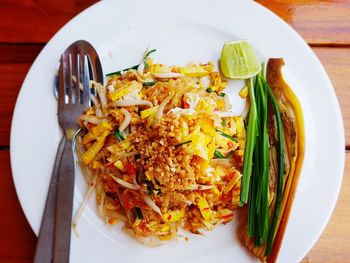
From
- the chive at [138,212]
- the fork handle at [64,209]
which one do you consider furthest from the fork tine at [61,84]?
the chive at [138,212]

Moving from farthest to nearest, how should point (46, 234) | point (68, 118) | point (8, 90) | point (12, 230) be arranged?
1. point (8, 90)
2. point (12, 230)
3. point (68, 118)
4. point (46, 234)

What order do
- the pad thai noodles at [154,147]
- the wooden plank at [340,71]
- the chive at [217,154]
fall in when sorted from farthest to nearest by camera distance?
the wooden plank at [340,71] < the chive at [217,154] < the pad thai noodles at [154,147]

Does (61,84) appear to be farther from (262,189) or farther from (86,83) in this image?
(262,189)

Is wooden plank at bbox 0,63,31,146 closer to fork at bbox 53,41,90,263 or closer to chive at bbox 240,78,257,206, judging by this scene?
fork at bbox 53,41,90,263

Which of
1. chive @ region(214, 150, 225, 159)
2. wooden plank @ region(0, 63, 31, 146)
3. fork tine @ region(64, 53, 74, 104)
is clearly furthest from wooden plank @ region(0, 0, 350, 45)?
chive @ region(214, 150, 225, 159)

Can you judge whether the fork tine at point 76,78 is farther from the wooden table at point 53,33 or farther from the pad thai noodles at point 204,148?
the wooden table at point 53,33

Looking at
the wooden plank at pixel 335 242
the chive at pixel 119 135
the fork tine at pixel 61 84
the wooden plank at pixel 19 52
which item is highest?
the wooden plank at pixel 19 52

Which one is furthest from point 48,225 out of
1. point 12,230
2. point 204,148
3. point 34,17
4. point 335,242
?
point 335,242
